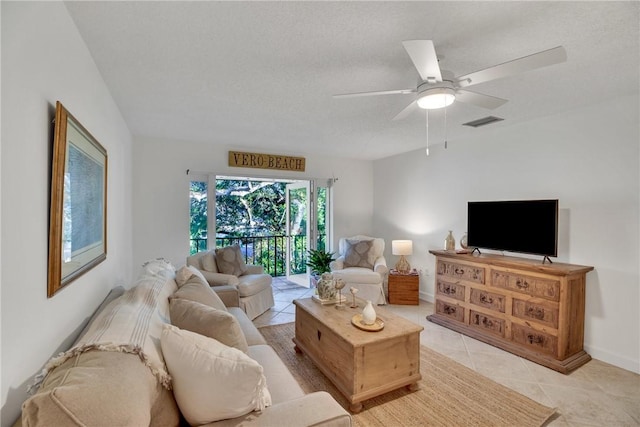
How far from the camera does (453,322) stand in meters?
3.39

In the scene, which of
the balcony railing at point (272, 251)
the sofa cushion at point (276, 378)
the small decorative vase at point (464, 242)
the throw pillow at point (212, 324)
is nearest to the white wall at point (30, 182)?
the throw pillow at point (212, 324)

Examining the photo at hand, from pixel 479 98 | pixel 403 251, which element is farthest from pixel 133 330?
pixel 403 251

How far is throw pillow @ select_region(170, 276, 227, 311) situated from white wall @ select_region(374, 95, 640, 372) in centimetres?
329

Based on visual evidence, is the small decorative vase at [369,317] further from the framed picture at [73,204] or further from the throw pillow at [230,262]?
Answer: the throw pillow at [230,262]

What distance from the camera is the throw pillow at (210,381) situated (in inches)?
41.4

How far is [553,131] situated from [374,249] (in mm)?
2625

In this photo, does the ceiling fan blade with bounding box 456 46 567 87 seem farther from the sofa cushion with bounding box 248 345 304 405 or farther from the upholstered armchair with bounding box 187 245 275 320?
the upholstered armchair with bounding box 187 245 275 320

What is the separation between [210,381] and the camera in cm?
105

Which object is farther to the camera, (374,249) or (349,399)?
(374,249)

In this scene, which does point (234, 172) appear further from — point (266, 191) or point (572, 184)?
point (572, 184)

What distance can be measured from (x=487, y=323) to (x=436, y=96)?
2.49 meters

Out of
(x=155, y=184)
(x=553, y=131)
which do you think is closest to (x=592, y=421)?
(x=553, y=131)

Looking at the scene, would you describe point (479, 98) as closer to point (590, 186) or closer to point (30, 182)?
point (590, 186)

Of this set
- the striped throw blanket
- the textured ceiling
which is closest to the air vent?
the textured ceiling
